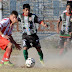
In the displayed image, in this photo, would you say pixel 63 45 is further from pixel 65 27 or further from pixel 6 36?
pixel 6 36

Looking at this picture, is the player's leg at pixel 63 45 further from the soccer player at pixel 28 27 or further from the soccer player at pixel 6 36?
the soccer player at pixel 6 36

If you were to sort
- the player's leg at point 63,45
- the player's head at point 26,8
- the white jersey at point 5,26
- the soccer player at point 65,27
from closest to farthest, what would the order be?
the white jersey at point 5,26 < the player's head at point 26,8 < the soccer player at point 65,27 < the player's leg at point 63,45

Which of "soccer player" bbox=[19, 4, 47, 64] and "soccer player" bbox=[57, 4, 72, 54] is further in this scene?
"soccer player" bbox=[57, 4, 72, 54]

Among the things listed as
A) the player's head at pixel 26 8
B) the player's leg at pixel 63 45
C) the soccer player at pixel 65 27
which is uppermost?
the player's head at pixel 26 8

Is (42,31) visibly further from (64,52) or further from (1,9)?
(64,52)

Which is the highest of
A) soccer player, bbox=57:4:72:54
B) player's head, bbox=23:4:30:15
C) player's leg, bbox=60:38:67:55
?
player's head, bbox=23:4:30:15

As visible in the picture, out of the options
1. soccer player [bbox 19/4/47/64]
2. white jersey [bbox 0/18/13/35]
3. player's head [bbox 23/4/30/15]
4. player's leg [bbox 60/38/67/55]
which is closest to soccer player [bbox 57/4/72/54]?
player's leg [bbox 60/38/67/55]

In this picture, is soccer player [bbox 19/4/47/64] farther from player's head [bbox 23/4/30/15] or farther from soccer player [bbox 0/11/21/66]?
soccer player [bbox 0/11/21/66]

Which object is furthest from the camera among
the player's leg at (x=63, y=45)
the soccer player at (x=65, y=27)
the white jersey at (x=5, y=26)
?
the player's leg at (x=63, y=45)

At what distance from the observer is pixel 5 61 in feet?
28.5

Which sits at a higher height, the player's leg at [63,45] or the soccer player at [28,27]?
the soccer player at [28,27]

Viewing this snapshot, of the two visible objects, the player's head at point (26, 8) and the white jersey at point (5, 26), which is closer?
the white jersey at point (5, 26)

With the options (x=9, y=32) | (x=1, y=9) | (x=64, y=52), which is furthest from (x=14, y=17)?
(x=1, y=9)

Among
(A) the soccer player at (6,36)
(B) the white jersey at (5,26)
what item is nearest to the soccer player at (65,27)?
(A) the soccer player at (6,36)
